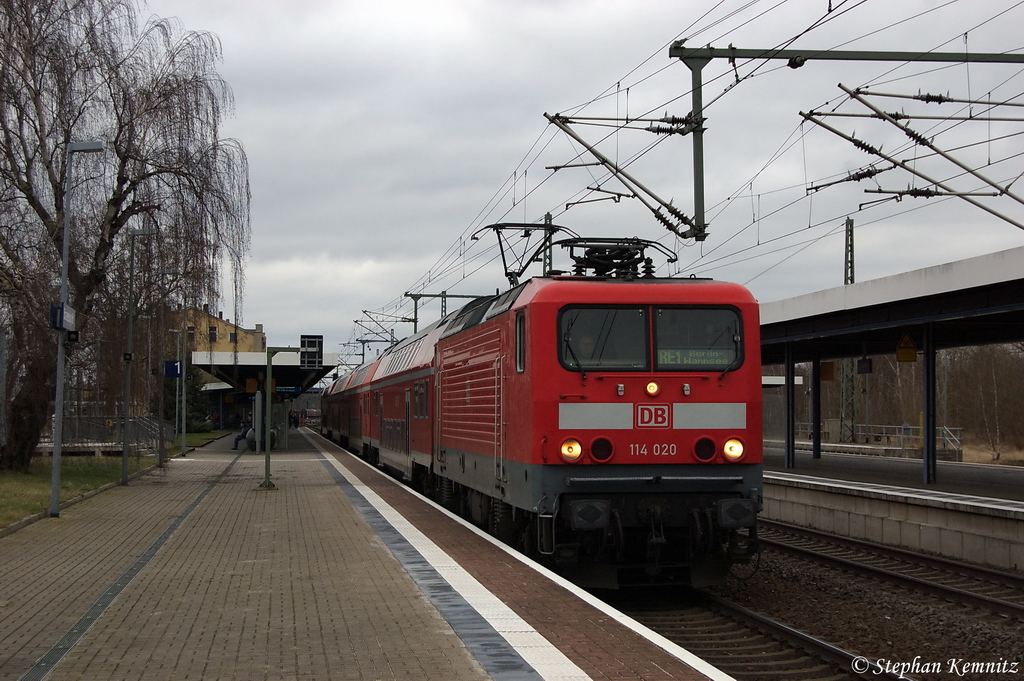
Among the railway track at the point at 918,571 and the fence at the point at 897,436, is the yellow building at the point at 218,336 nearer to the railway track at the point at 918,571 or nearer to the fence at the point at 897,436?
the railway track at the point at 918,571

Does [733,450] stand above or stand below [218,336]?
below

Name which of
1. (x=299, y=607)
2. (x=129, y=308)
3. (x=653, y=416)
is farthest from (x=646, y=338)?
(x=129, y=308)

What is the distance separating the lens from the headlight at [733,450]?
966 centimetres

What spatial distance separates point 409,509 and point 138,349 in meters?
16.0

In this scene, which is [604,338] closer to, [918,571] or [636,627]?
[636,627]

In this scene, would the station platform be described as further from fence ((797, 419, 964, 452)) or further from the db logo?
fence ((797, 419, 964, 452))

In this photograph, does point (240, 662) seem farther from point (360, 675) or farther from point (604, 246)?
point (604, 246)

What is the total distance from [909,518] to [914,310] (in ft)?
16.4

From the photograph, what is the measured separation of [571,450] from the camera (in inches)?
370

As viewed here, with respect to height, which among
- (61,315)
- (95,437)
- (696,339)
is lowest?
(95,437)

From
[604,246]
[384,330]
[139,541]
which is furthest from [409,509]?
[384,330]

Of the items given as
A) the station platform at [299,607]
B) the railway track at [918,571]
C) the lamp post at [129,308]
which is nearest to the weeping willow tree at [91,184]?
the lamp post at [129,308]

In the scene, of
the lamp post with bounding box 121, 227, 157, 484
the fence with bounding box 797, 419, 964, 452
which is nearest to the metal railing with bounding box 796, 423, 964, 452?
the fence with bounding box 797, 419, 964, 452

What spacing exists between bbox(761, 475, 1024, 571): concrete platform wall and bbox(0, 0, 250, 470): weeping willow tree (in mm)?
12058
